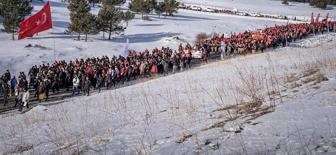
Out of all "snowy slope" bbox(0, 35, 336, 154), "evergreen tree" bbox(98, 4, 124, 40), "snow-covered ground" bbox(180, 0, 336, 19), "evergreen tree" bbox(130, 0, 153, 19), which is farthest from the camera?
"snow-covered ground" bbox(180, 0, 336, 19)

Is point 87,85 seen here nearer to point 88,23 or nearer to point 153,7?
point 88,23

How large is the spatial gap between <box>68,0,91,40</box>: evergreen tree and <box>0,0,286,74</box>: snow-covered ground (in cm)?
138

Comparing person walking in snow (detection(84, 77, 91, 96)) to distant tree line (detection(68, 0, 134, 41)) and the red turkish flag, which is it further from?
distant tree line (detection(68, 0, 134, 41))

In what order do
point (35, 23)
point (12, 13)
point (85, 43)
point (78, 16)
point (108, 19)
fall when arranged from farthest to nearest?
1. point (108, 19)
2. point (78, 16)
3. point (85, 43)
4. point (12, 13)
5. point (35, 23)

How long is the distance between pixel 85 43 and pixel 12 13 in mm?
7978

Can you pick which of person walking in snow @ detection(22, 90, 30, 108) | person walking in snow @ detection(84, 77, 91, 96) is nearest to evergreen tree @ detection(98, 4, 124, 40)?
person walking in snow @ detection(84, 77, 91, 96)

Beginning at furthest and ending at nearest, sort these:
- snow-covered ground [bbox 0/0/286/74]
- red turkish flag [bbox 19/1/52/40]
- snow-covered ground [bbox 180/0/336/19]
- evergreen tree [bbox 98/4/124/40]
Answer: snow-covered ground [bbox 180/0/336/19] < evergreen tree [bbox 98/4/124/40] < snow-covered ground [bbox 0/0/286/74] < red turkish flag [bbox 19/1/52/40]

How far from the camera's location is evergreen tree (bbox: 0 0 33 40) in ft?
132

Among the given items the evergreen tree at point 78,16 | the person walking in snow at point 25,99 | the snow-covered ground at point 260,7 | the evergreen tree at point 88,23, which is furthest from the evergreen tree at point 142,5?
the snow-covered ground at point 260,7

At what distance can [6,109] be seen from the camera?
61.1 ft

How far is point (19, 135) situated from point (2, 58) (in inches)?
986

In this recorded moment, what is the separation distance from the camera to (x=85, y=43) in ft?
139

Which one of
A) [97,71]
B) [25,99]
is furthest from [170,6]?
[25,99]

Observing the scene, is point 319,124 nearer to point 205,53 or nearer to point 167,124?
point 167,124
